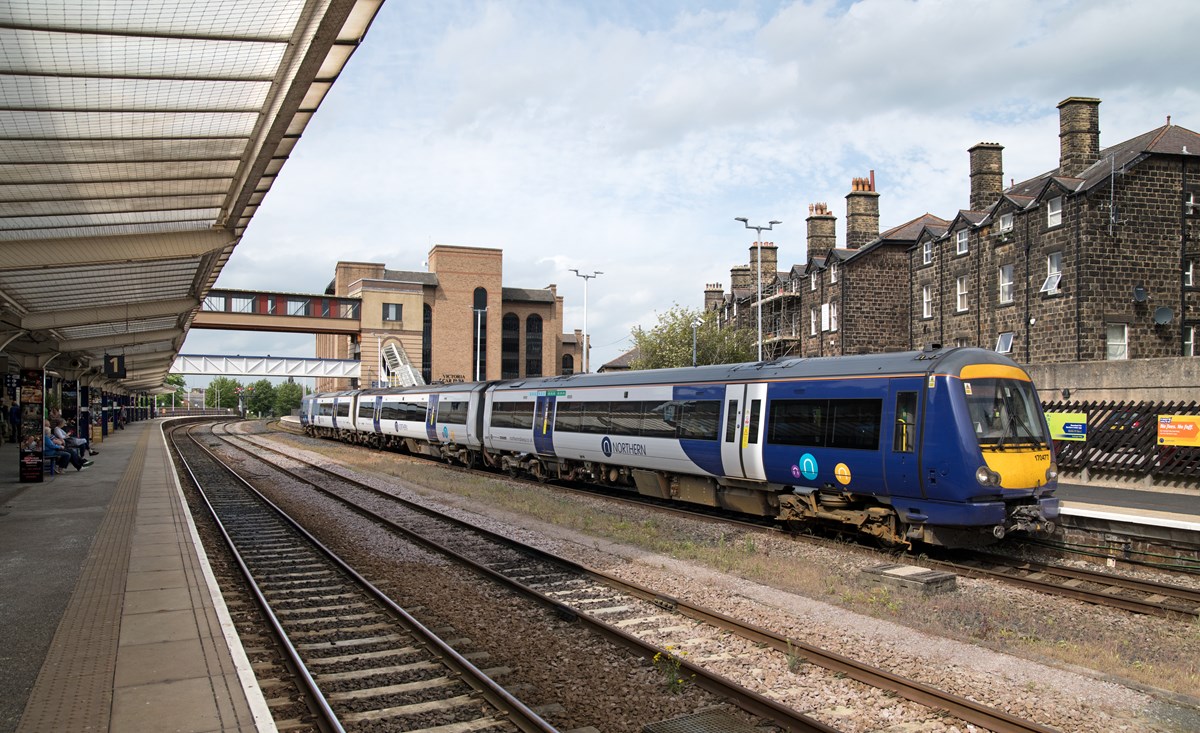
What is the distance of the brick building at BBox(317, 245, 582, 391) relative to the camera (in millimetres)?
69688

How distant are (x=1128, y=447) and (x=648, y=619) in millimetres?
13925

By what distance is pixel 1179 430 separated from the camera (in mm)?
16453

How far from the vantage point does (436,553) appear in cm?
1240

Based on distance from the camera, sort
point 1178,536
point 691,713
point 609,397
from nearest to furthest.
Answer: point 691,713 < point 1178,536 < point 609,397

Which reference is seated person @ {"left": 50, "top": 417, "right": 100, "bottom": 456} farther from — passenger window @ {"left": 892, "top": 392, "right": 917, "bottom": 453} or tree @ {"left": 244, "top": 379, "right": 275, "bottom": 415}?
tree @ {"left": 244, "top": 379, "right": 275, "bottom": 415}

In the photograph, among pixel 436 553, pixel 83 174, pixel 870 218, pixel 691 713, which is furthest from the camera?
pixel 870 218

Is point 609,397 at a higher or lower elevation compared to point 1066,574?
higher

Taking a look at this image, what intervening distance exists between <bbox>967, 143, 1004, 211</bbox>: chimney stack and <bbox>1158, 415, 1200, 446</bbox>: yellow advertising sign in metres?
19.1

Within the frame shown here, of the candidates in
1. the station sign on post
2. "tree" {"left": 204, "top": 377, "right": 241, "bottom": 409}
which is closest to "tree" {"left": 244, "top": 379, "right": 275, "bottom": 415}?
"tree" {"left": 204, "top": 377, "right": 241, "bottom": 409}

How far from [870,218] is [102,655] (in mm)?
39225

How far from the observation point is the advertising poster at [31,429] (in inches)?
808

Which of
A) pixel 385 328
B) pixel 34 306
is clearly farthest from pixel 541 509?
pixel 385 328

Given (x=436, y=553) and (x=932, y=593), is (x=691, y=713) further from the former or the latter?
(x=436, y=553)

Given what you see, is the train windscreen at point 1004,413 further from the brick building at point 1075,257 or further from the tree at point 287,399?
the tree at point 287,399
